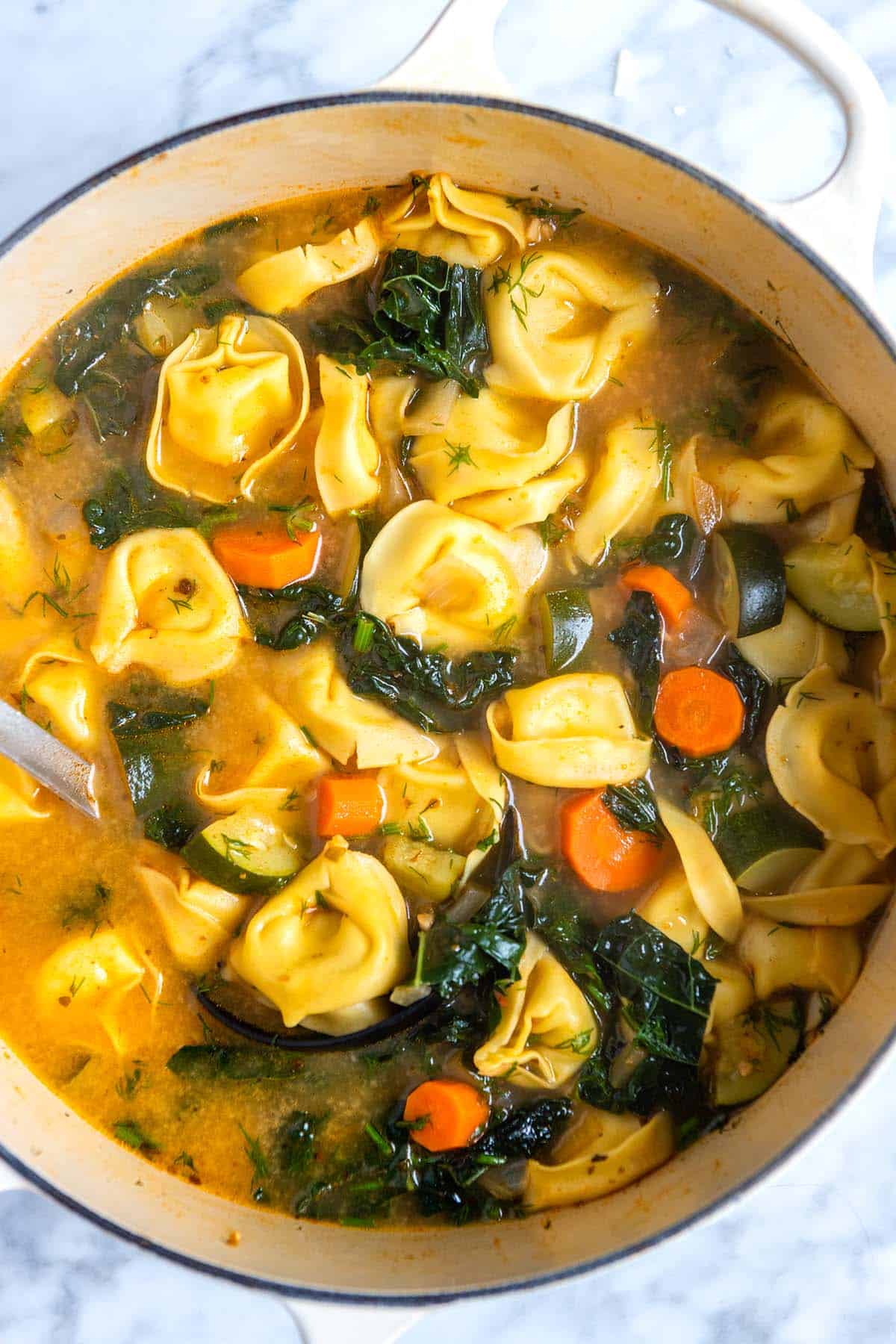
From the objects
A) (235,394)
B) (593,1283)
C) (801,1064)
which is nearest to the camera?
(801,1064)

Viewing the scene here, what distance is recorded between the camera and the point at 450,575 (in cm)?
368

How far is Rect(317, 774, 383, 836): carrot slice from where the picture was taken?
3.60 m

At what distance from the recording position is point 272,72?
159 inches

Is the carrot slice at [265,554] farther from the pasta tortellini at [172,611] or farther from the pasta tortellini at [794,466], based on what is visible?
the pasta tortellini at [794,466]

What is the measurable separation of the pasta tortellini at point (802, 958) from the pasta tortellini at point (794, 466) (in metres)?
1.30

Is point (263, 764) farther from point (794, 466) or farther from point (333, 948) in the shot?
point (794, 466)

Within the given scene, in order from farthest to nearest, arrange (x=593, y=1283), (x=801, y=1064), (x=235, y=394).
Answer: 1. (x=593, y=1283)
2. (x=235, y=394)
3. (x=801, y=1064)

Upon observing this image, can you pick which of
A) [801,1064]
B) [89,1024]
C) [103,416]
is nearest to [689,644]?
[801,1064]

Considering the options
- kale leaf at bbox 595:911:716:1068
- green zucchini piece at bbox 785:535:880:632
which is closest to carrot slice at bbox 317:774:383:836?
kale leaf at bbox 595:911:716:1068

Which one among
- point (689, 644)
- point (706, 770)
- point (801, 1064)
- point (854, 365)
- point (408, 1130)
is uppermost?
point (854, 365)

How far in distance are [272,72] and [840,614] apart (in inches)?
107

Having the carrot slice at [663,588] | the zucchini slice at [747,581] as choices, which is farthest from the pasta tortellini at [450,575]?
the zucchini slice at [747,581]

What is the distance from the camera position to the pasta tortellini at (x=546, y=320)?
3.68 metres

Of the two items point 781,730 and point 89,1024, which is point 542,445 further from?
point 89,1024
